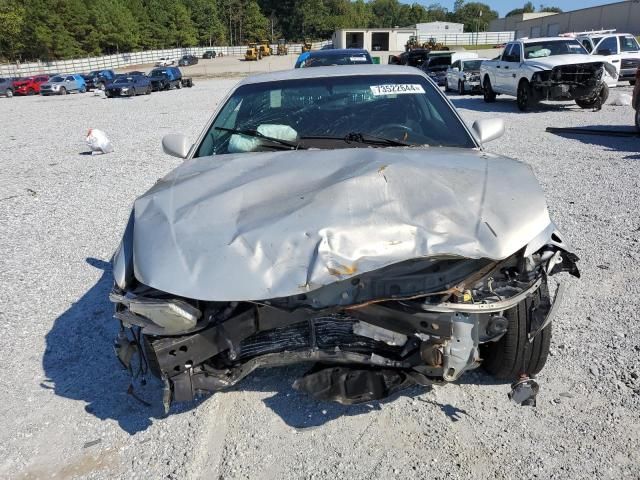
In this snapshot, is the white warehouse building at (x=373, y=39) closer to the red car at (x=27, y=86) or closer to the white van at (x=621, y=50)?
the red car at (x=27, y=86)

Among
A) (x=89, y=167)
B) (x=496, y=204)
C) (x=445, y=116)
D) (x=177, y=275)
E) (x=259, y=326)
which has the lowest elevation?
(x=89, y=167)

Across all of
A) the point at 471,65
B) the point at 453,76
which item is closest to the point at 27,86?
the point at 453,76

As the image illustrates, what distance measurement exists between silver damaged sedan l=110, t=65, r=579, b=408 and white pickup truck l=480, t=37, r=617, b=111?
40.5 feet

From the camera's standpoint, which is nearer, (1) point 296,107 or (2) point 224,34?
(1) point 296,107

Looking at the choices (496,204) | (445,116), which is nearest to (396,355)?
(496,204)

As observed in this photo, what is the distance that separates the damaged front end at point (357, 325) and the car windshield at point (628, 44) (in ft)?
68.5

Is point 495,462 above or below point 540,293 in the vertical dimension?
below

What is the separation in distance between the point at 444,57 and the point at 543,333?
25.5 meters

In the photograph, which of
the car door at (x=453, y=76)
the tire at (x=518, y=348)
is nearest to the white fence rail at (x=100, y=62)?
the car door at (x=453, y=76)

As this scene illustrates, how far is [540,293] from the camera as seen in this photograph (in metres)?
2.56

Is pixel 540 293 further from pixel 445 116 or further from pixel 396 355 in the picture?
pixel 445 116

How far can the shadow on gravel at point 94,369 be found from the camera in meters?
2.95

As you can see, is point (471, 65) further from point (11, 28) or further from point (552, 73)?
point (11, 28)

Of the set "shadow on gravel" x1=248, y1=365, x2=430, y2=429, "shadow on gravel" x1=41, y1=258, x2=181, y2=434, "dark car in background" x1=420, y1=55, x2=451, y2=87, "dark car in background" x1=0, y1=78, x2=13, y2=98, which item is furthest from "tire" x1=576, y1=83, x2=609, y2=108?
"dark car in background" x1=0, y1=78, x2=13, y2=98
